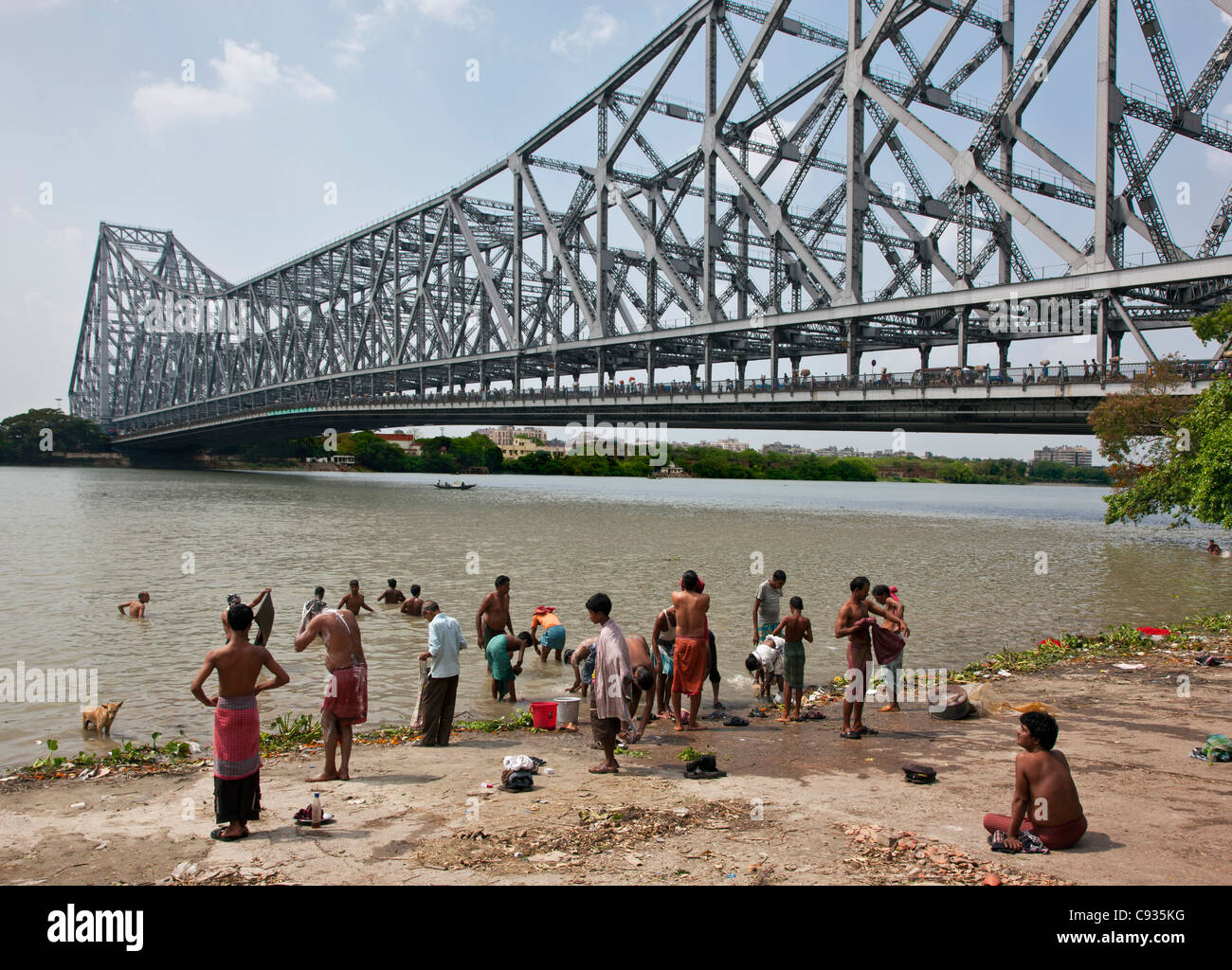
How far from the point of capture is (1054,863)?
16.5 feet

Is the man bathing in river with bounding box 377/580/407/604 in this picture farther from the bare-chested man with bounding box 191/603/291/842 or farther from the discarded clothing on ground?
the discarded clothing on ground

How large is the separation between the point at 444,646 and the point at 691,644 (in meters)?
2.60

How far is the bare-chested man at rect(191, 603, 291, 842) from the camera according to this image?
5691mm

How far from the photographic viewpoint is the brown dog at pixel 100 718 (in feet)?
28.6

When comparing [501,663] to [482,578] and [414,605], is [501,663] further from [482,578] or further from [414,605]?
[482,578]

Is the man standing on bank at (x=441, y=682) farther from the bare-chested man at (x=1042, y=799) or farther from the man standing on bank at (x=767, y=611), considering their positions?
the bare-chested man at (x=1042, y=799)

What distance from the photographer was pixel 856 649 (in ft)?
29.0

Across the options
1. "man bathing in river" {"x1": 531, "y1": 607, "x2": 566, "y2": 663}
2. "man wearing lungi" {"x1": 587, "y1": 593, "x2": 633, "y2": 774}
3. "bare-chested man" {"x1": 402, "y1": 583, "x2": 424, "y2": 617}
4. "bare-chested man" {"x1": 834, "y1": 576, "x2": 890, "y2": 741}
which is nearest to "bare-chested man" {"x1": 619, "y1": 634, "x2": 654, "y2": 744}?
"man wearing lungi" {"x1": 587, "y1": 593, "x2": 633, "y2": 774}

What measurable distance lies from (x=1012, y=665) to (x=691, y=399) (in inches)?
1540

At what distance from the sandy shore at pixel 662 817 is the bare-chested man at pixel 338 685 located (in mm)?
288

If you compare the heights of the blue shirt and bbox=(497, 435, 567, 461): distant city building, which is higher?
bbox=(497, 435, 567, 461): distant city building

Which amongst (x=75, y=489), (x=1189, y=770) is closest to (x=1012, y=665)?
(x=1189, y=770)

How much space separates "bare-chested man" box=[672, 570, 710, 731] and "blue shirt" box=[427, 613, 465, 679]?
2329 millimetres
